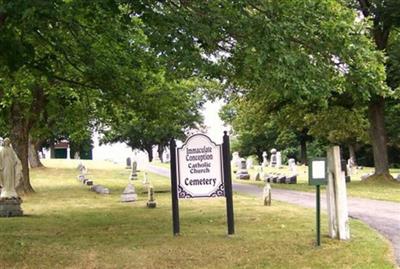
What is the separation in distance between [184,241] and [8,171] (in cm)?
872

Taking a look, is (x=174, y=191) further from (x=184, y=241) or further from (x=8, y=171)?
(x=8, y=171)

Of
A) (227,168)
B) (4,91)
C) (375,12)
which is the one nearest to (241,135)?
(375,12)

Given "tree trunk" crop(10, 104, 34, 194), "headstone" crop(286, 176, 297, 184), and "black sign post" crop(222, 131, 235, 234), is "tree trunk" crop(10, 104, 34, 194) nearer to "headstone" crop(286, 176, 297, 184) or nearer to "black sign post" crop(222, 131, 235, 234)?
"headstone" crop(286, 176, 297, 184)

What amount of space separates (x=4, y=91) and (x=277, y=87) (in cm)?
1316

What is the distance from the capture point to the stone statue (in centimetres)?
1723

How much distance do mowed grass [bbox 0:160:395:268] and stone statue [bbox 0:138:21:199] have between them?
3.16ft

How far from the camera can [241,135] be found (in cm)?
7556

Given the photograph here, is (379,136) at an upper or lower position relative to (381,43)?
lower

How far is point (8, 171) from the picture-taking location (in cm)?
1769

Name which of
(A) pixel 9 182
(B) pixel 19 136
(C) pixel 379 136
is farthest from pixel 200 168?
(C) pixel 379 136

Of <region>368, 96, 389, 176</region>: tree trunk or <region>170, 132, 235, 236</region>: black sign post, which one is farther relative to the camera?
<region>368, 96, 389, 176</region>: tree trunk

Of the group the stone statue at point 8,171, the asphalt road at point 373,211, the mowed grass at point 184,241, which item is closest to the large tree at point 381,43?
the asphalt road at point 373,211

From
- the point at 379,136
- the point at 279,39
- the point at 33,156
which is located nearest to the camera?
the point at 279,39

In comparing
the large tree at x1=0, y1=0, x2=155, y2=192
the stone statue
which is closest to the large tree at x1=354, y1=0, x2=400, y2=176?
the large tree at x1=0, y1=0, x2=155, y2=192
